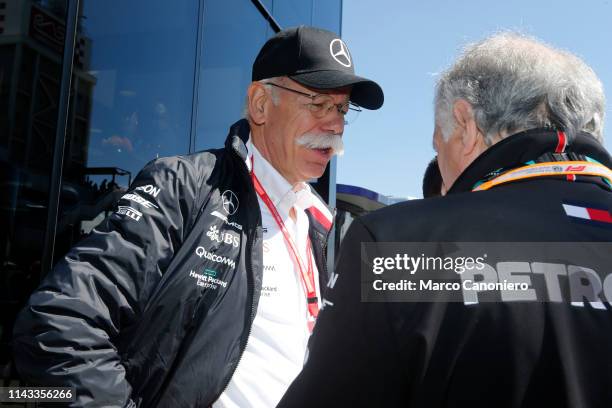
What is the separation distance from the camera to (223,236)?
169cm

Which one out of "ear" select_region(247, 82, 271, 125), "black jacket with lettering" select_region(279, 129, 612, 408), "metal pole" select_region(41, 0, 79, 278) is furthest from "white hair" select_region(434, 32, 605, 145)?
"metal pole" select_region(41, 0, 79, 278)

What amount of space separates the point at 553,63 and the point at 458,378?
75 centimetres

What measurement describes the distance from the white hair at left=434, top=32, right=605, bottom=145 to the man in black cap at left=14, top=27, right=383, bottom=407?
2.80 ft

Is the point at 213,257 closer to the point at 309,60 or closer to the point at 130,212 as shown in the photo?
the point at 130,212

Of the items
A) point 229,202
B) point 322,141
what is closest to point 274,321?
point 229,202

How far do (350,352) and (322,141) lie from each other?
1.43 m

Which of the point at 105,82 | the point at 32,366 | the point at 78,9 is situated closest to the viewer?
the point at 32,366

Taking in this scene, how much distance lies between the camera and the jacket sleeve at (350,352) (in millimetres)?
937

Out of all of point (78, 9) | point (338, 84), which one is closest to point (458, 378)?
point (338, 84)

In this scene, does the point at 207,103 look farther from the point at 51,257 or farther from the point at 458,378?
the point at 458,378

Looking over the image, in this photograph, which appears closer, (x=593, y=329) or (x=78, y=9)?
(x=593, y=329)

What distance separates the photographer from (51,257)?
6.80 feet

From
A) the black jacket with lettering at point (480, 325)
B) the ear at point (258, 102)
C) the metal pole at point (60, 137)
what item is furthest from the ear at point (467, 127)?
the metal pole at point (60, 137)

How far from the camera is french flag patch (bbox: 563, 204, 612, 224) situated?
99 cm
